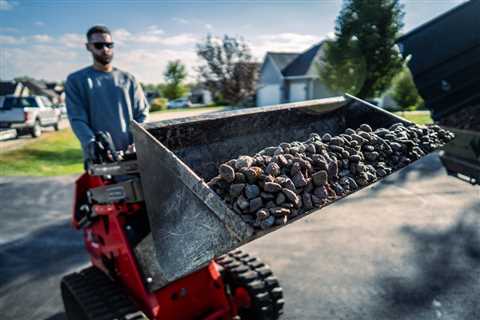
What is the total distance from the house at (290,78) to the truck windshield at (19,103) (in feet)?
44.2

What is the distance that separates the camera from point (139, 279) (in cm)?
216

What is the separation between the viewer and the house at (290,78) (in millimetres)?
→ 25500

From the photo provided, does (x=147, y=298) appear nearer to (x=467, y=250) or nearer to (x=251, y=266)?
(x=251, y=266)

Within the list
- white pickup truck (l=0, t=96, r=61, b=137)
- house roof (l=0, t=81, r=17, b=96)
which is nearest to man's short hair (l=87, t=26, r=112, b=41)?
white pickup truck (l=0, t=96, r=61, b=137)

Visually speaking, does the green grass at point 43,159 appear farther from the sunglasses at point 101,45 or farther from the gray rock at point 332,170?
the gray rock at point 332,170

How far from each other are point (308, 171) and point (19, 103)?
56.9 feet

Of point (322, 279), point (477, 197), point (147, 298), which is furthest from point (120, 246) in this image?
point (477, 197)

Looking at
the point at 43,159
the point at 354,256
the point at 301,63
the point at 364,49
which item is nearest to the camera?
the point at 354,256

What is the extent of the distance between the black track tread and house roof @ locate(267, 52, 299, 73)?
2705cm

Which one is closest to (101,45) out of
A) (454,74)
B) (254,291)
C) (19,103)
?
(254,291)

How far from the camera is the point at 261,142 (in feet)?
8.29

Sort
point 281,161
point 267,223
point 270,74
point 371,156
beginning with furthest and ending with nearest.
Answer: point 270,74 → point 371,156 → point 281,161 → point 267,223

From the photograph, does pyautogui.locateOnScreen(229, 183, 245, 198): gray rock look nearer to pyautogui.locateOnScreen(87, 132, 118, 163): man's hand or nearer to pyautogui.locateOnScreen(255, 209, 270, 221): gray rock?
pyautogui.locateOnScreen(255, 209, 270, 221): gray rock

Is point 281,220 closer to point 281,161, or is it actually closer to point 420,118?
point 281,161
